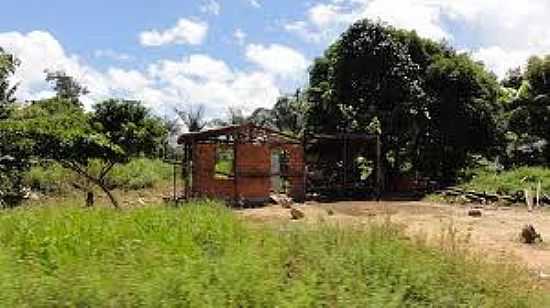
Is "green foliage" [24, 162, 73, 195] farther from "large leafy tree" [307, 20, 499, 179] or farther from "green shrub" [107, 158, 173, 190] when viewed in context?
"large leafy tree" [307, 20, 499, 179]

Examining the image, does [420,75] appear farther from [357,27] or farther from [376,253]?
[376,253]

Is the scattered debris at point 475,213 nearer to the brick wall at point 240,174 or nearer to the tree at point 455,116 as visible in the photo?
the brick wall at point 240,174

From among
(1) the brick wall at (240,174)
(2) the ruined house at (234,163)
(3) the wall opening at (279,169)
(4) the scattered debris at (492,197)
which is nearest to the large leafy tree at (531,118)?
(4) the scattered debris at (492,197)

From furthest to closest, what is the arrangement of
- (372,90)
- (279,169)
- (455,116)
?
(372,90)
(455,116)
(279,169)

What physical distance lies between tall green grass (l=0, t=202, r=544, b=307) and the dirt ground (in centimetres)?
192

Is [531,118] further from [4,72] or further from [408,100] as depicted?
[4,72]

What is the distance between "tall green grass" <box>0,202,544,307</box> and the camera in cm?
474

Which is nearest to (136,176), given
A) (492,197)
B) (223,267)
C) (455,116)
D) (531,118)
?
(455,116)

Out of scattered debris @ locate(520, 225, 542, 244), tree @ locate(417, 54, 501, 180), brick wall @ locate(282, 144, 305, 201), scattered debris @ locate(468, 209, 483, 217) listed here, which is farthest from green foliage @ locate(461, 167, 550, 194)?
scattered debris @ locate(520, 225, 542, 244)

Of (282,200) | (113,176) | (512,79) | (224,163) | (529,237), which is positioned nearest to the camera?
(529,237)

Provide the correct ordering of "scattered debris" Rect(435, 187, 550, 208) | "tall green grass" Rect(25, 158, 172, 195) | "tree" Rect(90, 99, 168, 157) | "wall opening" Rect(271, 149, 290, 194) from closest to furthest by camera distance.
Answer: "tree" Rect(90, 99, 168, 157), "scattered debris" Rect(435, 187, 550, 208), "wall opening" Rect(271, 149, 290, 194), "tall green grass" Rect(25, 158, 172, 195)

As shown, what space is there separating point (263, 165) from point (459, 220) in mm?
7488

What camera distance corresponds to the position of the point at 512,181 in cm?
2405

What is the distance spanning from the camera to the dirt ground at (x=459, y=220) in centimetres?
1098
